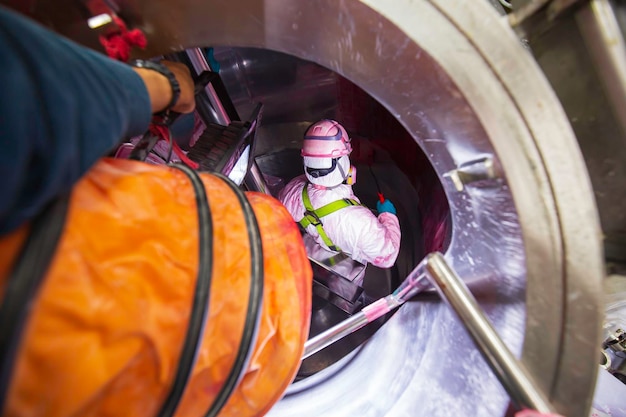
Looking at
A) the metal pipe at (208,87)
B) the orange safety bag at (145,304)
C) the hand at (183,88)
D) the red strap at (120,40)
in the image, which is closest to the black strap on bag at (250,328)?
the orange safety bag at (145,304)

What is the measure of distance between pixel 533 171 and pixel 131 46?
0.80m

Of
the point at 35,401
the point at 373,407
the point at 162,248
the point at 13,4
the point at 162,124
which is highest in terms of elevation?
the point at 13,4

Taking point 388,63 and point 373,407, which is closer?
point 388,63

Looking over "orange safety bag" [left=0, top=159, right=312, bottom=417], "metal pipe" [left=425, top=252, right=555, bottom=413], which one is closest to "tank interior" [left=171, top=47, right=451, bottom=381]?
"metal pipe" [left=425, top=252, right=555, bottom=413]

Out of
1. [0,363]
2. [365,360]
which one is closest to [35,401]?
[0,363]

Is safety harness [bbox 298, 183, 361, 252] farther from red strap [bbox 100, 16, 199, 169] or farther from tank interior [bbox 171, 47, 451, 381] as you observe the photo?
red strap [bbox 100, 16, 199, 169]

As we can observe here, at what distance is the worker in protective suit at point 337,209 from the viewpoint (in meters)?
1.34

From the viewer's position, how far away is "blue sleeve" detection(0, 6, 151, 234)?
0.70 ft

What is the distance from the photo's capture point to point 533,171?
1.45 ft

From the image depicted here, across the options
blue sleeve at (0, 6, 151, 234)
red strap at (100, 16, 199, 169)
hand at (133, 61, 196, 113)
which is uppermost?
red strap at (100, 16, 199, 169)

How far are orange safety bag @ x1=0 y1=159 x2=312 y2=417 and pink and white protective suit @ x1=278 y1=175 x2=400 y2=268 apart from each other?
837mm

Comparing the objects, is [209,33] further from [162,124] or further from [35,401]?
[35,401]

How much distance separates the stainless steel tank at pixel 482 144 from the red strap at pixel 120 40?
0.03 m

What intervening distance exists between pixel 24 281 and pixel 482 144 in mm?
569
